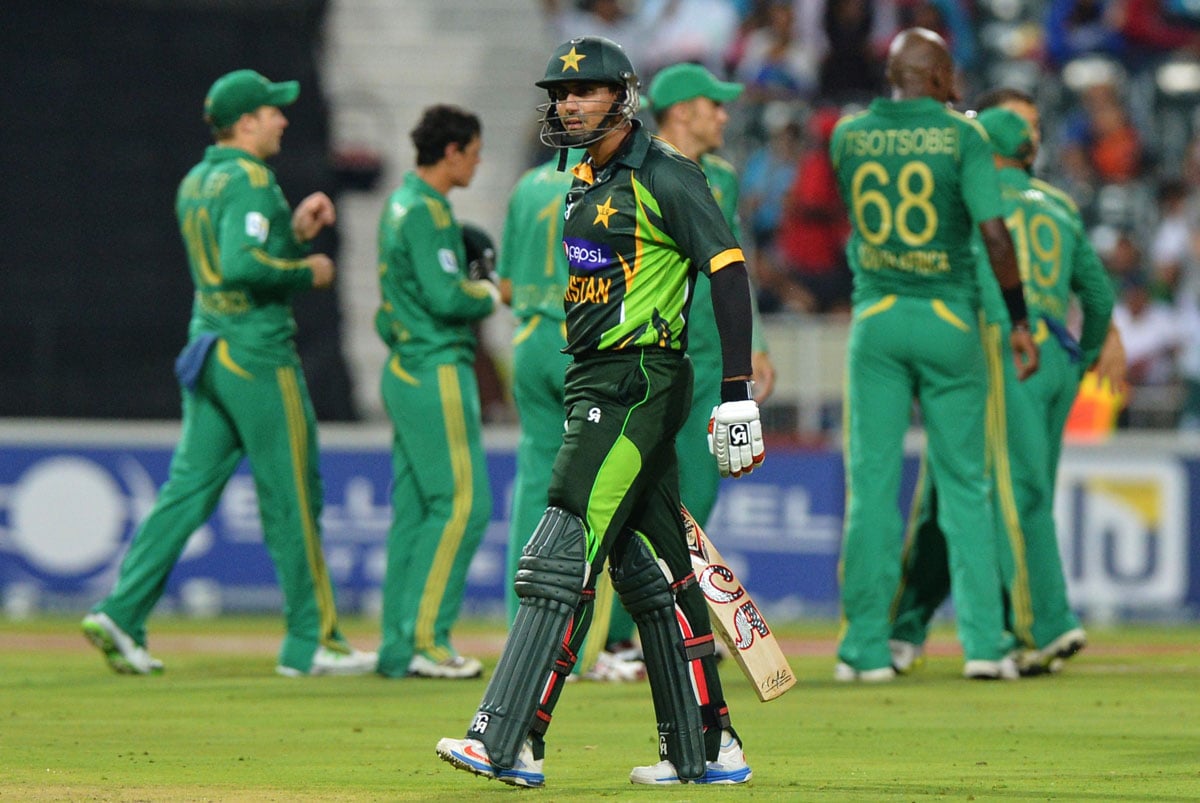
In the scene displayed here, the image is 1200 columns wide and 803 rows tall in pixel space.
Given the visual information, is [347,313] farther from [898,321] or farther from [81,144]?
[898,321]

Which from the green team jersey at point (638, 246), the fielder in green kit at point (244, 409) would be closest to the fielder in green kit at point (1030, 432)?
the fielder in green kit at point (244, 409)

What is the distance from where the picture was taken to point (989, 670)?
8.80 m

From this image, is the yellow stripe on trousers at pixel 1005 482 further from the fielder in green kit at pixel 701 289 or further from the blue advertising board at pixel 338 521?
the blue advertising board at pixel 338 521

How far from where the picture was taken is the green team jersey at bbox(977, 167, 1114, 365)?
941 centimetres

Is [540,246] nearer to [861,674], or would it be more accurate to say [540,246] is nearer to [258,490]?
[258,490]

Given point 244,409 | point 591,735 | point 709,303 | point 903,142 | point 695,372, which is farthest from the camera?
point 244,409

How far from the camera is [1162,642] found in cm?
1126

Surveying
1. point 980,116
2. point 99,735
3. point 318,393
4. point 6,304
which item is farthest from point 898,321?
point 6,304

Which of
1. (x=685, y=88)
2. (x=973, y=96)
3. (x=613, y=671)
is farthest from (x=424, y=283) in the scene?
(x=973, y=96)

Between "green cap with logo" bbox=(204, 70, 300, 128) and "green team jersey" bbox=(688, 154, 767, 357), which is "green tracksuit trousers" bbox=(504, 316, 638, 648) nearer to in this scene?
"green team jersey" bbox=(688, 154, 767, 357)

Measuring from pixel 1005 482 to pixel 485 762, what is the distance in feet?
14.9

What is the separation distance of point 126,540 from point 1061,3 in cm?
1016

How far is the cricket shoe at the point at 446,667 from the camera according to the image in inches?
356

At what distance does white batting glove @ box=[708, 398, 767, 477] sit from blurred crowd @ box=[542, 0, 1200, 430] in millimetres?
10981
